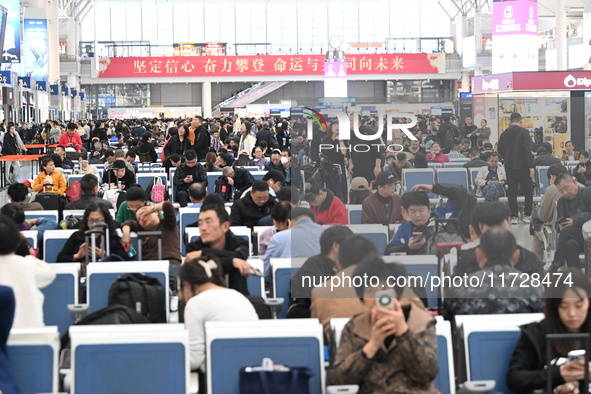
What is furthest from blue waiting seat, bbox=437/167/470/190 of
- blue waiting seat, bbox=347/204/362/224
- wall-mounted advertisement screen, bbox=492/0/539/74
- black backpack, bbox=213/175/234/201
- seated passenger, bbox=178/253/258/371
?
wall-mounted advertisement screen, bbox=492/0/539/74

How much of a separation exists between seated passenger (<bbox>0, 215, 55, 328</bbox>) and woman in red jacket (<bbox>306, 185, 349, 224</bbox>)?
75.1 inches

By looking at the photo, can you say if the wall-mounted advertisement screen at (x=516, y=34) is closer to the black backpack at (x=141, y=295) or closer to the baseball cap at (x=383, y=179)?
the baseball cap at (x=383, y=179)

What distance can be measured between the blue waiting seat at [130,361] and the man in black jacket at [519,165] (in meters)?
8.61

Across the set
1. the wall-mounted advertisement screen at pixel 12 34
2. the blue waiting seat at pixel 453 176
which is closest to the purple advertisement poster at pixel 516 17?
the wall-mounted advertisement screen at pixel 12 34

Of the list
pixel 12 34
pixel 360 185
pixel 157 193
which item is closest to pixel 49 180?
pixel 157 193

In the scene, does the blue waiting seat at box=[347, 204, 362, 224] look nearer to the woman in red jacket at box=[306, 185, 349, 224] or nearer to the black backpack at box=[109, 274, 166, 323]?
the woman in red jacket at box=[306, 185, 349, 224]

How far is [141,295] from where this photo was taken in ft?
18.3

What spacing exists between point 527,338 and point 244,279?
225 cm

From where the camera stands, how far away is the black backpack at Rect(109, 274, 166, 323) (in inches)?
215

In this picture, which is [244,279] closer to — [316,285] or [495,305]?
[316,285]

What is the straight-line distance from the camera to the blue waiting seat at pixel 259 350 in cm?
419

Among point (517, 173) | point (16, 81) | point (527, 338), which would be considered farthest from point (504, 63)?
point (527, 338)

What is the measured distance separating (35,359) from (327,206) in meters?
2.55

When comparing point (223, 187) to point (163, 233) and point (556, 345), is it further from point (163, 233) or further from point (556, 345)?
point (556, 345)
